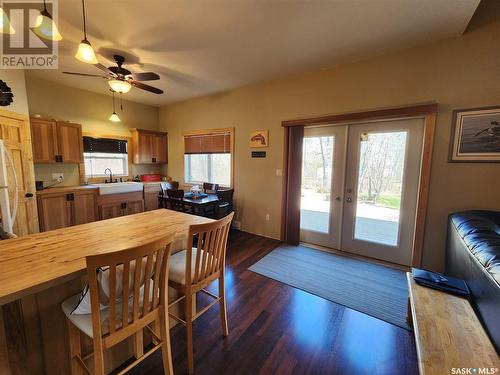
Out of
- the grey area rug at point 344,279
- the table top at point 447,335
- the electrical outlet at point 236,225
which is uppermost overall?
the table top at point 447,335

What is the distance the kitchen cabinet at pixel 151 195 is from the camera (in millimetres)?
4910

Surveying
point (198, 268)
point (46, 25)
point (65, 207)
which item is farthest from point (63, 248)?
point (65, 207)

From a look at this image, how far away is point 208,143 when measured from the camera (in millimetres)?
4773

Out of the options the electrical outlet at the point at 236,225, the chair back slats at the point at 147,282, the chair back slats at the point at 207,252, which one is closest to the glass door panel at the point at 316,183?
the electrical outlet at the point at 236,225

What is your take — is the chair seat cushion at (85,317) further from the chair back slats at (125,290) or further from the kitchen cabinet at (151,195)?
the kitchen cabinet at (151,195)

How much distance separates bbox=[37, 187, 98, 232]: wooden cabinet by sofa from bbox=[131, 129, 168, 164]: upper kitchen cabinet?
1.43 meters

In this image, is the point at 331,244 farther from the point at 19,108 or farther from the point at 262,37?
the point at 19,108

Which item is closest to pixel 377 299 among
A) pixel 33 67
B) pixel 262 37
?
pixel 262 37

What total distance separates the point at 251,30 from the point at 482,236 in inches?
113

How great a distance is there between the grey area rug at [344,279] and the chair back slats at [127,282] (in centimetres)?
177

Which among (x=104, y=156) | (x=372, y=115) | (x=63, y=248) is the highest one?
(x=372, y=115)

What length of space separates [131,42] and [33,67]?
6.84 ft

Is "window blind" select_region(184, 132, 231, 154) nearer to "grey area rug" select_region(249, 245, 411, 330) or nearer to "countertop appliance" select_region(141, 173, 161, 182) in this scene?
"countertop appliance" select_region(141, 173, 161, 182)

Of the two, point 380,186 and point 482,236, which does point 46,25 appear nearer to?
point 482,236
